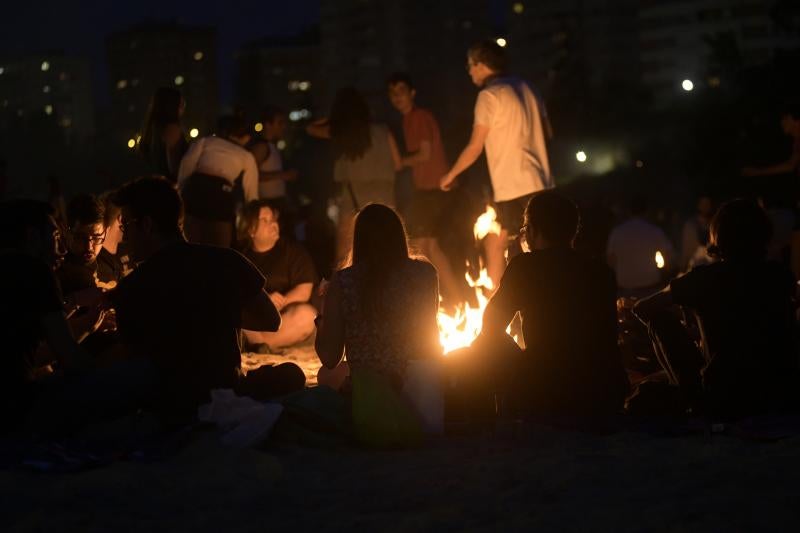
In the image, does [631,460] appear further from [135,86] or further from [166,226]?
[135,86]

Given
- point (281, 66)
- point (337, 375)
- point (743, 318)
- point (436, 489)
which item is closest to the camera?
point (436, 489)

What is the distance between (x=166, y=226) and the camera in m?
6.40

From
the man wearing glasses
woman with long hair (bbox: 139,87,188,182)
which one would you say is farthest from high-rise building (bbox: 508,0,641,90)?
the man wearing glasses

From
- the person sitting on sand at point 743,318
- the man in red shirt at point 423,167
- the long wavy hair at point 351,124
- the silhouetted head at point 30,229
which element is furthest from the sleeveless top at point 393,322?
the long wavy hair at point 351,124

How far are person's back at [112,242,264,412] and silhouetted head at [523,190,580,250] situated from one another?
4.92 feet

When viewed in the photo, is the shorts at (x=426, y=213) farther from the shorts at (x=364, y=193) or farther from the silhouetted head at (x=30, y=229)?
the silhouetted head at (x=30, y=229)

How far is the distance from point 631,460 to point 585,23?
13116 cm

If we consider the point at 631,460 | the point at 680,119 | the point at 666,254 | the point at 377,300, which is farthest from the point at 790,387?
the point at 680,119

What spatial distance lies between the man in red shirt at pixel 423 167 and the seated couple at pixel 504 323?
5141 mm

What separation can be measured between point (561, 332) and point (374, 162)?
19.4ft

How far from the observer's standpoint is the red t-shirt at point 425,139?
12172 mm

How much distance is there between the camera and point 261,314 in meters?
6.47

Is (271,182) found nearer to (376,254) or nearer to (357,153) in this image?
(357,153)

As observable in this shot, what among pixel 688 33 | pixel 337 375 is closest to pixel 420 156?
pixel 337 375
